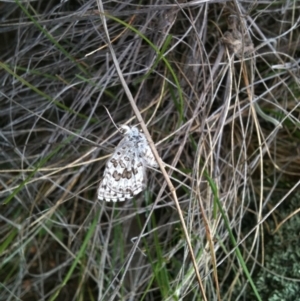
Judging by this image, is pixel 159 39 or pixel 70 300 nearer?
pixel 159 39

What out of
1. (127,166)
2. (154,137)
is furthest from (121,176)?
(154,137)

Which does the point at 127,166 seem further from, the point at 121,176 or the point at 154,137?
the point at 154,137

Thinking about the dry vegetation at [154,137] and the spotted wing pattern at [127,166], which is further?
the dry vegetation at [154,137]

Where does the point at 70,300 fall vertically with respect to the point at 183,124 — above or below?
below

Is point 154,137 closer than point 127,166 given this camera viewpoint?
No

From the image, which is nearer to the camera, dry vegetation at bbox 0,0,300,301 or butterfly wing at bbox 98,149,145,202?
butterfly wing at bbox 98,149,145,202

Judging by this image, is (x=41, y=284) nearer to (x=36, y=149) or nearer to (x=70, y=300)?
(x=70, y=300)

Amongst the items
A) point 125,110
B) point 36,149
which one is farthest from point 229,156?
point 36,149

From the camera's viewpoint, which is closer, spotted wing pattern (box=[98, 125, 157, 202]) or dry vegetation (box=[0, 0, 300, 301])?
spotted wing pattern (box=[98, 125, 157, 202])
